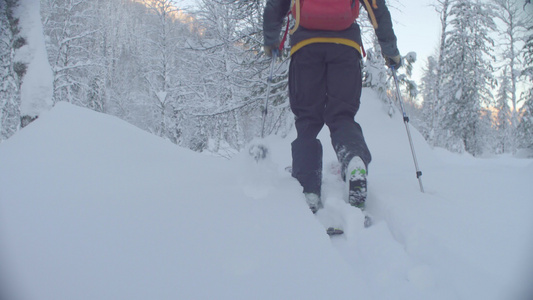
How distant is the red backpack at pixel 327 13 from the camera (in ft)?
6.37

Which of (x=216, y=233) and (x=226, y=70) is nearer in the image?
(x=216, y=233)

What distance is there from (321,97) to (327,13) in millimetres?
564

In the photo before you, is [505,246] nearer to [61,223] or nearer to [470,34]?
[61,223]

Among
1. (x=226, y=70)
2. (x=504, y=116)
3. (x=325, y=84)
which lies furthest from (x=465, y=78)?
(x=325, y=84)

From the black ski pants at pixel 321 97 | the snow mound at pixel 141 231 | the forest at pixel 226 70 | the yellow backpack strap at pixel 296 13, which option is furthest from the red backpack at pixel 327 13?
the forest at pixel 226 70

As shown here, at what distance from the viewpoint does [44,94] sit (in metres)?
2.56

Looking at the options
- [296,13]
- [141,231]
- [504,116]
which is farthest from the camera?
[504,116]

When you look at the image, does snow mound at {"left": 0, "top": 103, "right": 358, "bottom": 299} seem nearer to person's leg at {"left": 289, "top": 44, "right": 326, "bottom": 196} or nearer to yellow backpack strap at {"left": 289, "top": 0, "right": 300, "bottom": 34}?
person's leg at {"left": 289, "top": 44, "right": 326, "bottom": 196}

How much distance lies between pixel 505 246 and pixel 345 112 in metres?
1.15

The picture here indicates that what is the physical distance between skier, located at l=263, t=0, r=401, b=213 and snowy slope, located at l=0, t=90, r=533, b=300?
0.24m

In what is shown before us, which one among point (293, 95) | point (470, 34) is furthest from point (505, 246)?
point (470, 34)

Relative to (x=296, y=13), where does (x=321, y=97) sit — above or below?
below

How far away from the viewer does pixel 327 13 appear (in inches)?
76.5

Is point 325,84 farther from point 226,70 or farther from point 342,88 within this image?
point 226,70
